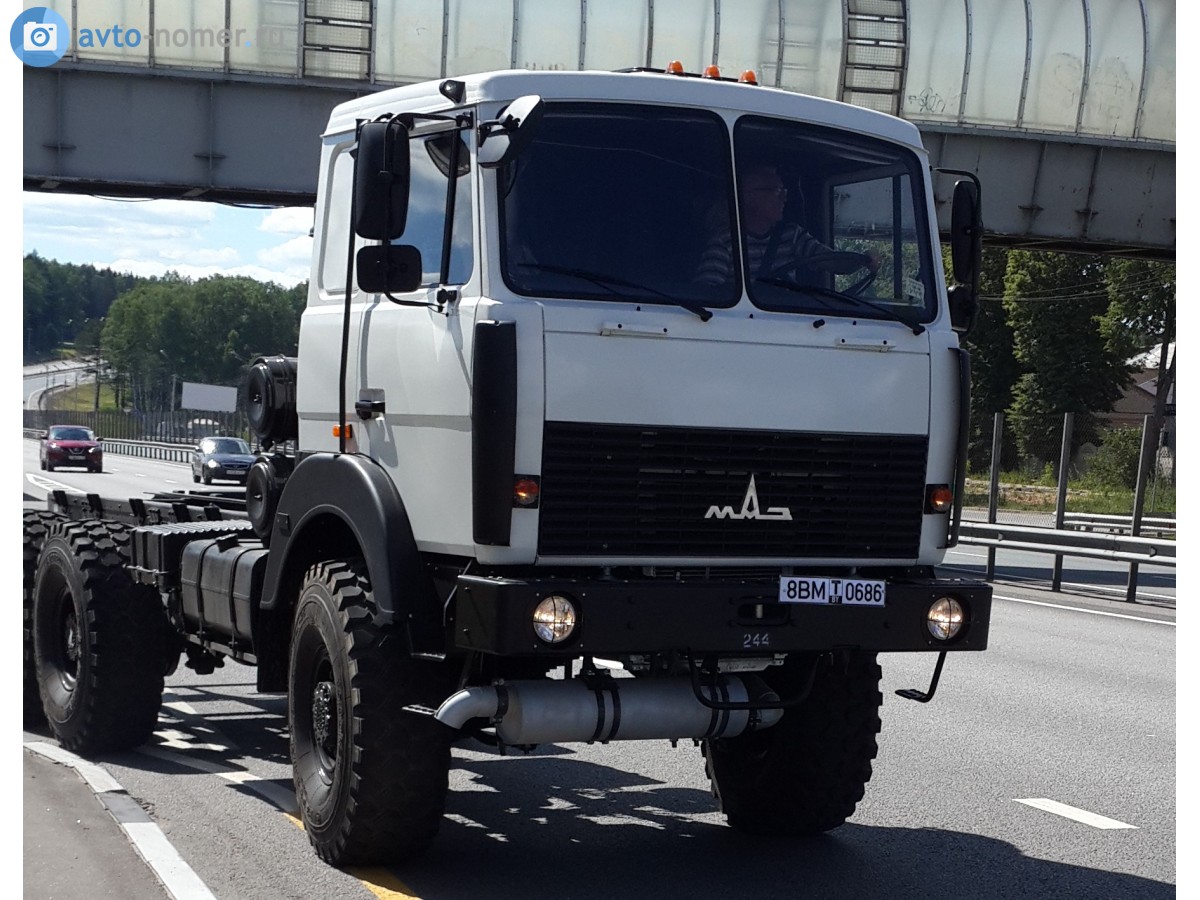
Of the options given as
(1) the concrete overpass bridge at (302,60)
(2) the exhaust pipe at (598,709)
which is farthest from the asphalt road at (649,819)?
(1) the concrete overpass bridge at (302,60)

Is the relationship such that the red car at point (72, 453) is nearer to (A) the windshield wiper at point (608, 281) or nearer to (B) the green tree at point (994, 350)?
(B) the green tree at point (994, 350)

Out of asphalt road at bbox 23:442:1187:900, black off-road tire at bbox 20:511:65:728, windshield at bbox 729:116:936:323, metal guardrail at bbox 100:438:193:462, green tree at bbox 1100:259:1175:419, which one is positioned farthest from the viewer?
metal guardrail at bbox 100:438:193:462

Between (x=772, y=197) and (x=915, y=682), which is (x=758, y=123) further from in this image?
(x=915, y=682)

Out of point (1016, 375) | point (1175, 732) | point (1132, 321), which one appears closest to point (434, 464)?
point (1175, 732)

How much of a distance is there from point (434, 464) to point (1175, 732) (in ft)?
19.1

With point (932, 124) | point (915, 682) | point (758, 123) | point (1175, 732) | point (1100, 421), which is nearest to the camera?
point (758, 123)

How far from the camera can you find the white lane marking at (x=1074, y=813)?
7553 millimetres

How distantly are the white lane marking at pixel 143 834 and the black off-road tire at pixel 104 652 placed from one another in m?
0.22

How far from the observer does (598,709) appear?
612 cm

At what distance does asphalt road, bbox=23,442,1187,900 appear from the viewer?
20.9 ft

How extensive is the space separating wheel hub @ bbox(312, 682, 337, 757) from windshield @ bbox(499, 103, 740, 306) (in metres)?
1.73

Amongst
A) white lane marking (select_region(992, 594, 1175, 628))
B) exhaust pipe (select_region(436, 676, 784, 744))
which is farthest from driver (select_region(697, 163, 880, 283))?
white lane marking (select_region(992, 594, 1175, 628))

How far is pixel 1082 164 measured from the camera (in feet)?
94.6

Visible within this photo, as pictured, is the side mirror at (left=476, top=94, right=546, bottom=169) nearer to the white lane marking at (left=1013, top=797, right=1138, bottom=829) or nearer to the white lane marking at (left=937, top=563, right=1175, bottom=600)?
the white lane marking at (left=1013, top=797, right=1138, bottom=829)
